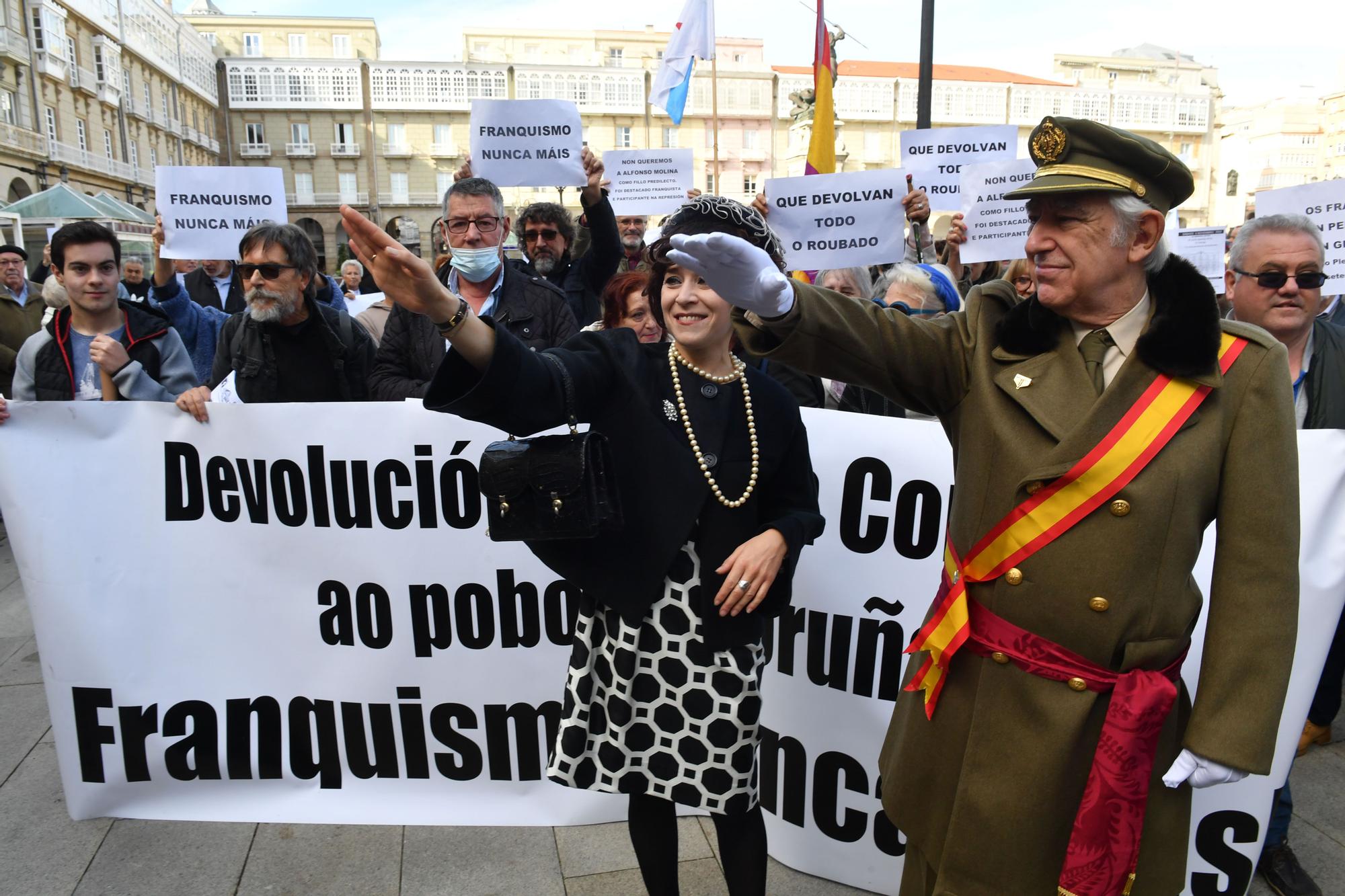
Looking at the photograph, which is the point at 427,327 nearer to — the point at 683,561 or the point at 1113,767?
the point at 683,561

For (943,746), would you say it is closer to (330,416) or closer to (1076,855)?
(1076,855)

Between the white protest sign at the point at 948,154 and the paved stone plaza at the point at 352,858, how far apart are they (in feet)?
11.9

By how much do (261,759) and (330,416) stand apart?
1.17 meters

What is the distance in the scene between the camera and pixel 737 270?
1.57 m

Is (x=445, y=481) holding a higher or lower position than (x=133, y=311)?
lower

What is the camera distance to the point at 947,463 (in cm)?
279

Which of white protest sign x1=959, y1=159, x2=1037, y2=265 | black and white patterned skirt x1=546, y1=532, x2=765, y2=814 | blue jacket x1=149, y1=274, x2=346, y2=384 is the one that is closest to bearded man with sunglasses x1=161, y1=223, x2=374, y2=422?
blue jacket x1=149, y1=274, x2=346, y2=384

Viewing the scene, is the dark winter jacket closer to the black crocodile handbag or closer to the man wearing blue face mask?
the man wearing blue face mask

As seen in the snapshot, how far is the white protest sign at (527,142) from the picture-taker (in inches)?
205

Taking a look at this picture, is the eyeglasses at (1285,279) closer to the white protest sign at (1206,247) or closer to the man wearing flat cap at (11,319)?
the white protest sign at (1206,247)

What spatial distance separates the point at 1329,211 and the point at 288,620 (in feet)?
16.4

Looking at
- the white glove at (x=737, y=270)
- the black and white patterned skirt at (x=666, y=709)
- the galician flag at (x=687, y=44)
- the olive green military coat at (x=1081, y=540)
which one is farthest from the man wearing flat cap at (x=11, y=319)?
the olive green military coat at (x=1081, y=540)

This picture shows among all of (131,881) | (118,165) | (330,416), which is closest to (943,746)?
(330,416)

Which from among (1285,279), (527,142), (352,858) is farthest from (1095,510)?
(527,142)
